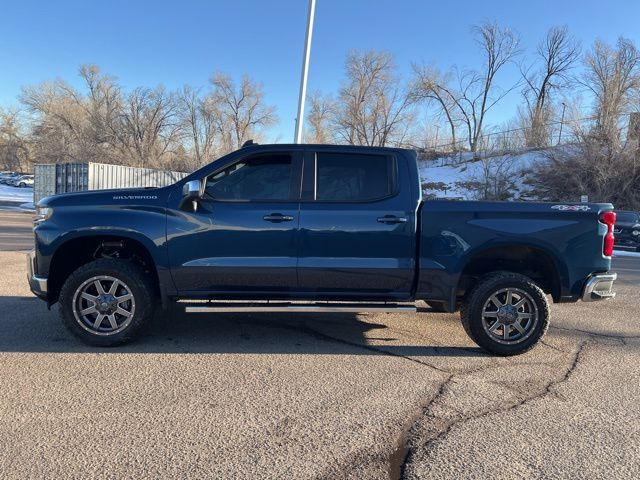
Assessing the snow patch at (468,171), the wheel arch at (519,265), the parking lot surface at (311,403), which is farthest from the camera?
the snow patch at (468,171)

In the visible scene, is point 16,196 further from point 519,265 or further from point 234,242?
point 519,265

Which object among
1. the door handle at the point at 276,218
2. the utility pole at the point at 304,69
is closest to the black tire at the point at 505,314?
the door handle at the point at 276,218

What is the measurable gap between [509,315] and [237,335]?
2817mm

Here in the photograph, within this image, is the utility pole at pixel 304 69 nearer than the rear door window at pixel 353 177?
No

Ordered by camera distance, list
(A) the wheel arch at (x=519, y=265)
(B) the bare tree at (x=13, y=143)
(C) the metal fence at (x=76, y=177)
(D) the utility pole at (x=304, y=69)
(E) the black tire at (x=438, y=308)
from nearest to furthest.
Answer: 1. (A) the wheel arch at (x=519, y=265)
2. (E) the black tire at (x=438, y=308)
3. (D) the utility pole at (x=304, y=69)
4. (C) the metal fence at (x=76, y=177)
5. (B) the bare tree at (x=13, y=143)

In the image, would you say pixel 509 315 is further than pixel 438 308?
No

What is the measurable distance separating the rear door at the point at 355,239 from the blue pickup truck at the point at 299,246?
0.01 m

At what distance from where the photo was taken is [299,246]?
184 inches

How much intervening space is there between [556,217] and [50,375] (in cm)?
479

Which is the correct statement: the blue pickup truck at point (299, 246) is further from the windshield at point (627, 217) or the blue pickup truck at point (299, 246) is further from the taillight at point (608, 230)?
the windshield at point (627, 217)

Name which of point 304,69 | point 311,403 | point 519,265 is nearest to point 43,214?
point 311,403

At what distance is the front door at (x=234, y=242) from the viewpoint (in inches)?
183

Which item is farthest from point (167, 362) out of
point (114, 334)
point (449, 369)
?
point (449, 369)

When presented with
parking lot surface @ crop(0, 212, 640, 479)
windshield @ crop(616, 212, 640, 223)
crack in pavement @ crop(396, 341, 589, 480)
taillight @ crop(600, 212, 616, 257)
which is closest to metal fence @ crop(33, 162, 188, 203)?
windshield @ crop(616, 212, 640, 223)
